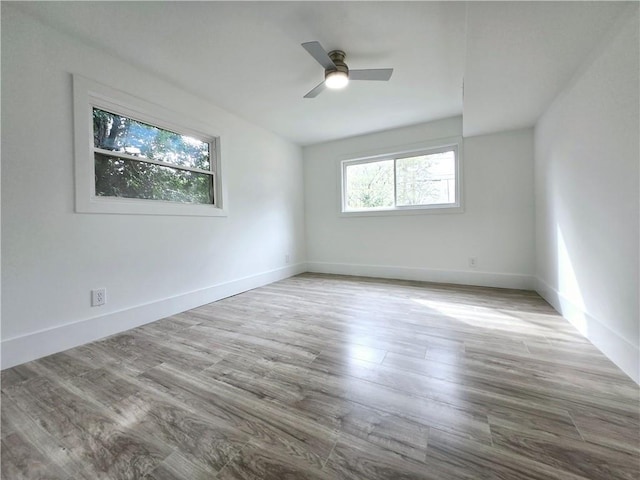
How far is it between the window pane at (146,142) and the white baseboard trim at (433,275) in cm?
258

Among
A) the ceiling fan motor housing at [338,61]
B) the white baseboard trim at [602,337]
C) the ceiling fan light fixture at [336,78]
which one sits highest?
the ceiling fan motor housing at [338,61]

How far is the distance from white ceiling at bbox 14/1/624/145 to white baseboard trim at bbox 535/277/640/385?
186cm

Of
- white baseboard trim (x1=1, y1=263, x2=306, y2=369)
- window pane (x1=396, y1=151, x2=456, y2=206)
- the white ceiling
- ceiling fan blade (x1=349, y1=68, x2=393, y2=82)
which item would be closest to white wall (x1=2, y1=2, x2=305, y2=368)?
white baseboard trim (x1=1, y1=263, x2=306, y2=369)

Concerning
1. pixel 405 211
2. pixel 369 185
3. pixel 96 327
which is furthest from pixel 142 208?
pixel 405 211

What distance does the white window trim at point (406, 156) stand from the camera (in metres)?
3.62

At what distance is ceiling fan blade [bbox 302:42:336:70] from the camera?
1803 mm

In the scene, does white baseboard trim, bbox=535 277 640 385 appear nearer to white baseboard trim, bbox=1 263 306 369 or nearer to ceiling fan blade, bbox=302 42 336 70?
ceiling fan blade, bbox=302 42 336 70

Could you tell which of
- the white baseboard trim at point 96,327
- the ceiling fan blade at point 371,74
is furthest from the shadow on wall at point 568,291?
the white baseboard trim at point 96,327

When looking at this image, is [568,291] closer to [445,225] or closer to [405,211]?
[445,225]

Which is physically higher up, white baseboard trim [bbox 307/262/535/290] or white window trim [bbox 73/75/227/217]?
white window trim [bbox 73/75/227/217]

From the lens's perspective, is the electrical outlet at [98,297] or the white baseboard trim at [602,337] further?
the electrical outlet at [98,297]

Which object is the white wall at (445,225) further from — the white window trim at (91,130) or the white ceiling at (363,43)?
the white window trim at (91,130)

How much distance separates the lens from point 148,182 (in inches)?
98.0

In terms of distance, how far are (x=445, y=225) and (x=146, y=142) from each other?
12.3 ft
